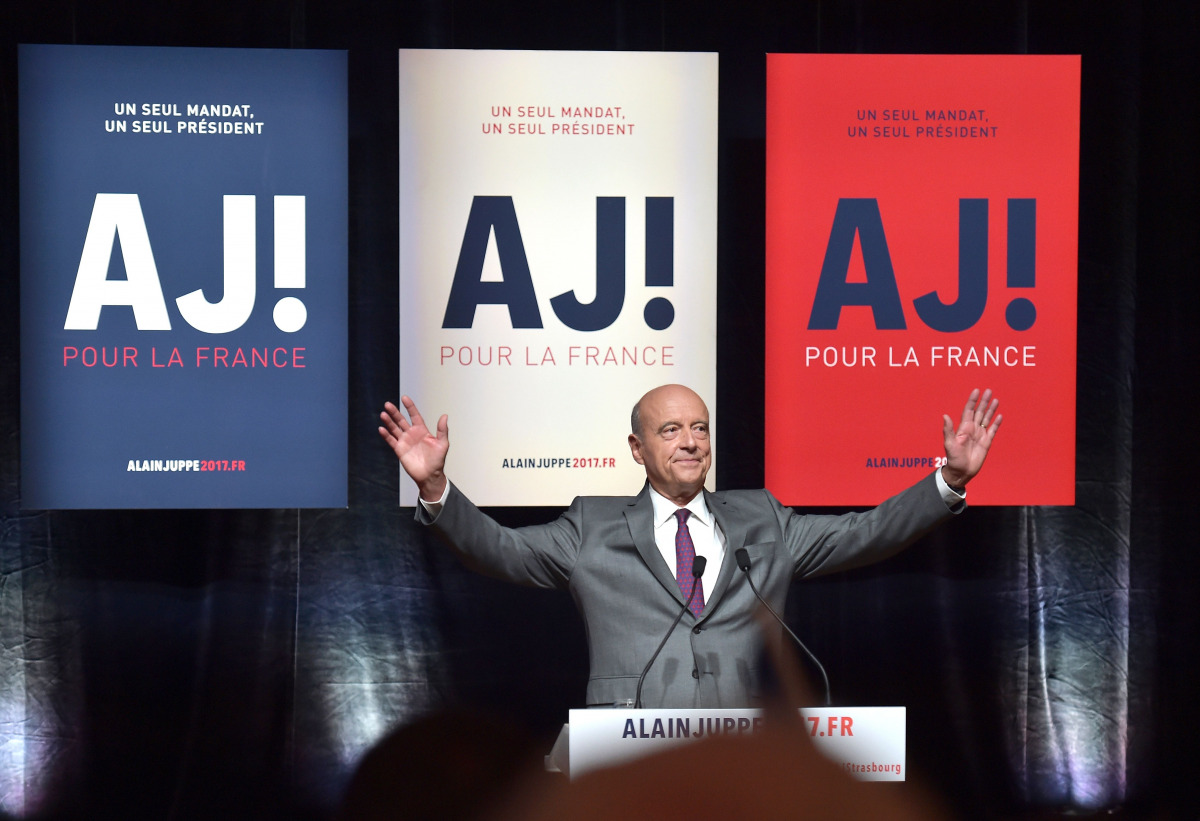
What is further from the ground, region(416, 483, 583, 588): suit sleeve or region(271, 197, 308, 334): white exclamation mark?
region(271, 197, 308, 334): white exclamation mark

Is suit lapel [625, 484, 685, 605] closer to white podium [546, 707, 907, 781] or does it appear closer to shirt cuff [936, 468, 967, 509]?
white podium [546, 707, 907, 781]

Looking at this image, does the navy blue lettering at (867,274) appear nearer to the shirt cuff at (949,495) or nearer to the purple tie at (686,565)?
the shirt cuff at (949,495)

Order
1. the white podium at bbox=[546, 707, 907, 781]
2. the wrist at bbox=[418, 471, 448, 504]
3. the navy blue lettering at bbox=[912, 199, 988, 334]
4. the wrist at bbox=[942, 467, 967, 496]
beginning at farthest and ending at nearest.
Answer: the navy blue lettering at bbox=[912, 199, 988, 334] < the wrist at bbox=[942, 467, 967, 496] < the wrist at bbox=[418, 471, 448, 504] < the white podium at bbox=[546, 707, 907, 781]

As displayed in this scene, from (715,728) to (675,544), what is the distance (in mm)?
730

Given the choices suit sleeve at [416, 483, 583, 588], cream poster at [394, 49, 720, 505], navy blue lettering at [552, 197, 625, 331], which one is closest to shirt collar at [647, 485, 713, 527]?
suit sleeve at [416, 483, 583, 588]

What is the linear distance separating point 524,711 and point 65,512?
1.74 meters

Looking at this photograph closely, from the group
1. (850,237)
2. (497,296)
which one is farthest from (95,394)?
(850,237)

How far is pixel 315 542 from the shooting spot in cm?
367

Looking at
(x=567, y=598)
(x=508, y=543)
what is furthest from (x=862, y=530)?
(x=567, y=598)

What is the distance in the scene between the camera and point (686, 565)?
243 cm

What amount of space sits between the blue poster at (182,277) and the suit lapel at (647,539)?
1.41m

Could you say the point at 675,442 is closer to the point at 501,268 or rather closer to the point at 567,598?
the point at 501,268

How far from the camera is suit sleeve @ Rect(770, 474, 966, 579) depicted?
8.07 feet

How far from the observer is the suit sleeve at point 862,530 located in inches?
96.9
